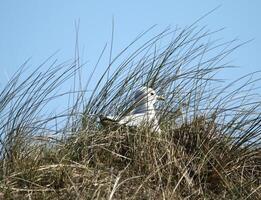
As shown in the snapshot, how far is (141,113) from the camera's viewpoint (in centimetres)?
333

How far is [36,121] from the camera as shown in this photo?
10.2 feet

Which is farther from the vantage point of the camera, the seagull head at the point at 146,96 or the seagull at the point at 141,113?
the seagull head at the point at 146,96

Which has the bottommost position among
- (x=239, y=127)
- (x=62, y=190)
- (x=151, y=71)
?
(x=62, y=190)

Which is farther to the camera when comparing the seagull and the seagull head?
the seagull head

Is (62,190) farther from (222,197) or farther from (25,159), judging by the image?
(222,197)

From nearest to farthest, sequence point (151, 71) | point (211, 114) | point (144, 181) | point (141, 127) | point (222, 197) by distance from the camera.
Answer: point (144, 181) → point (222, 197) → point (141, 127) → point (211, 114) → point (151, 71)

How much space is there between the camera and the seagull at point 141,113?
10.2ft

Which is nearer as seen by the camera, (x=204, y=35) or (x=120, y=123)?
(x=120, y=123)

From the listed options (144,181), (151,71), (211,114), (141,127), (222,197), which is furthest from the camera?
(151,71)

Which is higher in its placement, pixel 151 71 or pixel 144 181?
pixel 151 71

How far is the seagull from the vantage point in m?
3.11

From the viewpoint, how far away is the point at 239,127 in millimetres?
3121

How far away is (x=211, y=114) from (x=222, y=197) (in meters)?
0.75


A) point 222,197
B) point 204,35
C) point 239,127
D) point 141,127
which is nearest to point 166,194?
point 222,197
